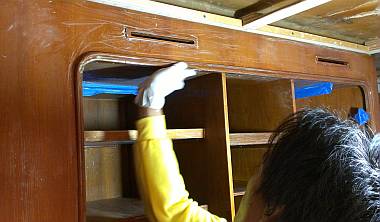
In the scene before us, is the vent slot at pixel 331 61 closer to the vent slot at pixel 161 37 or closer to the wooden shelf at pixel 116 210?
the vent slot at pixel 161 37

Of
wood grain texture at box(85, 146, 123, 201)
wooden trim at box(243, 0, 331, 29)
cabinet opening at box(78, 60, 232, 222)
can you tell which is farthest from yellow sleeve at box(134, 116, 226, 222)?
wood grain texture at box(85, 146, 123, 201)

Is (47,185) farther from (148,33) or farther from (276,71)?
(276,71)

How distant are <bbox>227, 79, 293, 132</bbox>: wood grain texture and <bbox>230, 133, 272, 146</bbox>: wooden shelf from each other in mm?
101

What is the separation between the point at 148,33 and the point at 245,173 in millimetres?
688

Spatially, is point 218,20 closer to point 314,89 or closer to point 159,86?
point 159,86

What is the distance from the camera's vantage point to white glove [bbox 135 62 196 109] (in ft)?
2.90

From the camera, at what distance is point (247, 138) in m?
1.16

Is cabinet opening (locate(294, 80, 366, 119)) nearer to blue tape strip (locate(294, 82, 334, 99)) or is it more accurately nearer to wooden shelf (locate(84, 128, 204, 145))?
blue tape strip (locate(294, 82, 334, 99))

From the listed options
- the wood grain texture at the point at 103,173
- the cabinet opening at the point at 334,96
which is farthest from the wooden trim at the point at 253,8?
the wood grain texture at the point at 103,173

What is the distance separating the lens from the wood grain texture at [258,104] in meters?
1.26

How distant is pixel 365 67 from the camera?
1470 millimetres

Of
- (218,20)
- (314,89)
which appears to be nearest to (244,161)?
(314,89)

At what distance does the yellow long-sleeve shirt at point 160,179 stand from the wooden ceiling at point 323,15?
1.08ft

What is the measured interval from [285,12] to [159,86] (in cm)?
37
